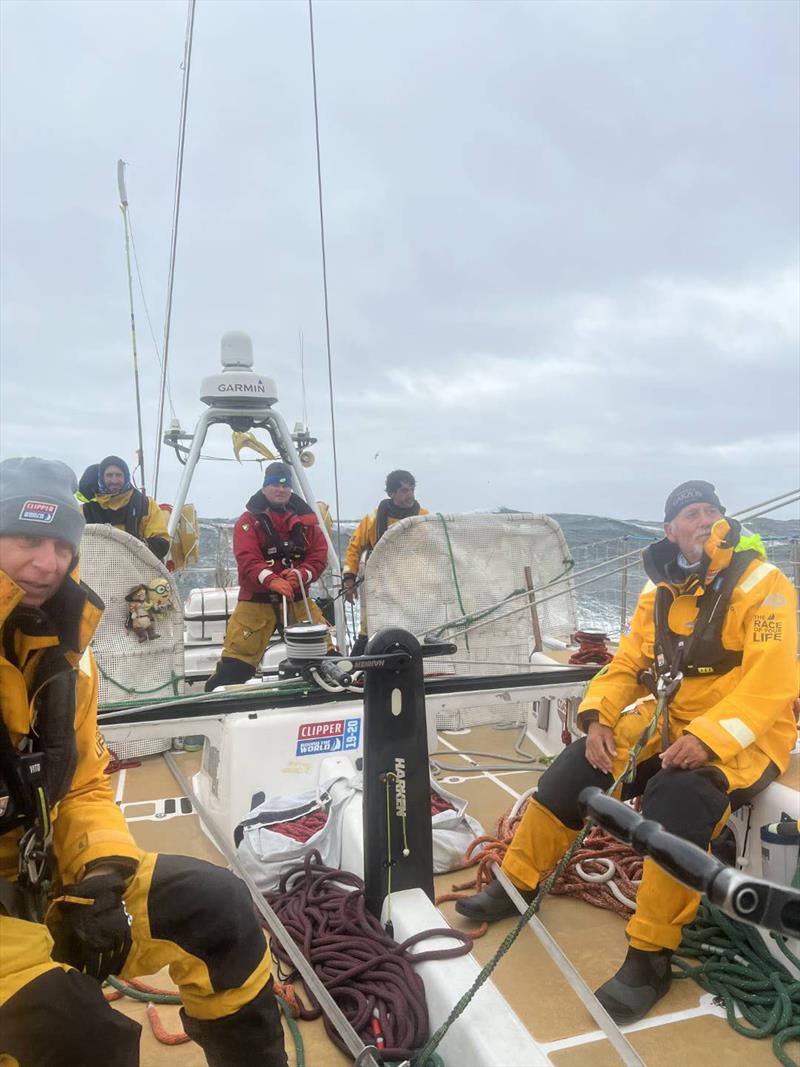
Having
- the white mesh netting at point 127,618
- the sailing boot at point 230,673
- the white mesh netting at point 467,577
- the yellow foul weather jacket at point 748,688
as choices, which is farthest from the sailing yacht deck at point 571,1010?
the white mesh netting at point 467,577

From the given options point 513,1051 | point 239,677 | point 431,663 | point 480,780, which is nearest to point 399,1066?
point 513,1051

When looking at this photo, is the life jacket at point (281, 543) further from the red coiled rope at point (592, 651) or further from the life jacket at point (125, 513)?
the red coiled rope at point (592, 651)

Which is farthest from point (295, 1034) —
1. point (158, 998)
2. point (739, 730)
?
point (739, 730)

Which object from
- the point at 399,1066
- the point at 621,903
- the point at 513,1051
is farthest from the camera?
the point at 621,903

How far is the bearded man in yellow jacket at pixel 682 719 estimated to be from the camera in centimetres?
211

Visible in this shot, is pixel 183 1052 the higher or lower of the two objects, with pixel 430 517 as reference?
lower

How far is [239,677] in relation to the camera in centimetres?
473

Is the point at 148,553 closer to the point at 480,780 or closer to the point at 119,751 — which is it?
the point at 119,751

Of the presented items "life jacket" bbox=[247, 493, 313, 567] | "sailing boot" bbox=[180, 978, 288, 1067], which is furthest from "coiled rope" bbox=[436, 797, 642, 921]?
"life jacket" bbox=[247, 493, 313, 567]

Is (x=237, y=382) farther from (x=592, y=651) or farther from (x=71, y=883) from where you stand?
(x=71, y=883)

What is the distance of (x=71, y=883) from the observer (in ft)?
4.83

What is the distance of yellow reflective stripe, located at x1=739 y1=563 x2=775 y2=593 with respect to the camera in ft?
7.91

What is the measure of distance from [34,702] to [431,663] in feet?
11.0

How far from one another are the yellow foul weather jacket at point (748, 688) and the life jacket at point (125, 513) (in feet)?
11.8
